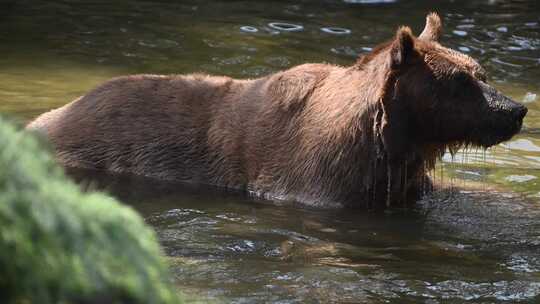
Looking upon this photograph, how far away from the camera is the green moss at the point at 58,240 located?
6.35ft

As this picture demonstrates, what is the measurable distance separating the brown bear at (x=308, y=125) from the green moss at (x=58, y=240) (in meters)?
4.90

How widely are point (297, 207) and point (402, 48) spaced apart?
4.81 feet

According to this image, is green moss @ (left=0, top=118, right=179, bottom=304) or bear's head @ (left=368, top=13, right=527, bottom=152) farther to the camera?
bear's head @ (left=368, top=13, right=527, bottom=152)

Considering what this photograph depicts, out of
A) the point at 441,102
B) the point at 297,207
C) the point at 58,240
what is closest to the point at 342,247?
the point at 297,207

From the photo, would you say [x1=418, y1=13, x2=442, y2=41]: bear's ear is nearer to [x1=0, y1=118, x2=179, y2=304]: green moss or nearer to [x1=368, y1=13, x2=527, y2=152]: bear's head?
[x1=368, y1=13, x2=527, y2=152]: bear's head

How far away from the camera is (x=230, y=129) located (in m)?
7.73

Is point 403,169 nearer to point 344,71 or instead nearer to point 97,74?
point 344,71

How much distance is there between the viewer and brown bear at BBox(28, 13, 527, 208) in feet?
22.7

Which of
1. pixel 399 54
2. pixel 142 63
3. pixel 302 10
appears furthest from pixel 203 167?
pixel 302 10

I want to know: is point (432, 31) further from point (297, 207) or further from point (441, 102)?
point (297, 207)

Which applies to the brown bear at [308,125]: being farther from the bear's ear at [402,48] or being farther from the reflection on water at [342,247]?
the reflection on water at [342,247]

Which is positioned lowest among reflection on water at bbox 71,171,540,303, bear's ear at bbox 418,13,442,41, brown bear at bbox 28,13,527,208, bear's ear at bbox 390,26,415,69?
reflection on water at bbox 71,171,540,303

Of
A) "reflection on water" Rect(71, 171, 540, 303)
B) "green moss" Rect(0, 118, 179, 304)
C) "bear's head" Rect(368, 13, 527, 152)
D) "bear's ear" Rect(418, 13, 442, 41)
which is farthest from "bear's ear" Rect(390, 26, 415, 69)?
"green moss" Rect(0, 118, 179, 304)

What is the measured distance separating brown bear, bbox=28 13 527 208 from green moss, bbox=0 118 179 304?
4.90m
